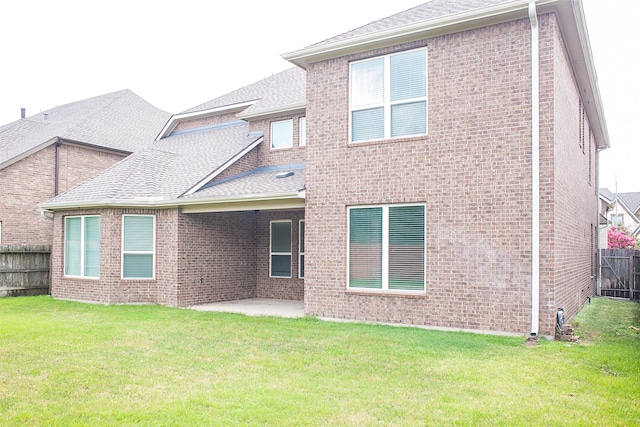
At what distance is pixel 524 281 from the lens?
30.0 ft

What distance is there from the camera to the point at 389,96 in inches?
422

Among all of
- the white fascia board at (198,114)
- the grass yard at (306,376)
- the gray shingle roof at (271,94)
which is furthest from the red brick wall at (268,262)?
the grass yard at (306,376)

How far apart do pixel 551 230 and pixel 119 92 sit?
23478 millimetres

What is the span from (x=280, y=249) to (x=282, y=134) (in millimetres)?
3459

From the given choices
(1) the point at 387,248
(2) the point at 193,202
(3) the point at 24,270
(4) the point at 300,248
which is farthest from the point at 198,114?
(1) the point at 387,248

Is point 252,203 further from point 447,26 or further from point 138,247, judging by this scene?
point 447,26

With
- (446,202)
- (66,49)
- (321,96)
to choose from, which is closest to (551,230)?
(446,202)

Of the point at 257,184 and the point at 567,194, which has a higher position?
the point at 257,184

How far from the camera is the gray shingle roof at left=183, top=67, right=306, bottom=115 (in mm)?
15867

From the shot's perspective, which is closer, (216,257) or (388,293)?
(388,293)

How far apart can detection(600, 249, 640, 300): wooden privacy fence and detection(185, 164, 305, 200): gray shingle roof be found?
11546 mm

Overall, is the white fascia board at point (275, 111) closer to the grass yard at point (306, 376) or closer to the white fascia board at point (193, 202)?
the white fascia board at point (193, 202)

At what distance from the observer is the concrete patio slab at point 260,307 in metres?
12.4

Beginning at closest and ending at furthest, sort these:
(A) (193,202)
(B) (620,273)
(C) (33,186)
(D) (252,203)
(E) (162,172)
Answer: (D) (252,203) < (A) (193,202) < (E) (162,172) < (B) (620,273) < (C) (33,186)
